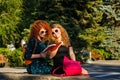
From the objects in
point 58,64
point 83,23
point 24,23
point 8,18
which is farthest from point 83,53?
point 58,64

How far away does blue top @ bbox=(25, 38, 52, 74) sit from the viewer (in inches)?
230

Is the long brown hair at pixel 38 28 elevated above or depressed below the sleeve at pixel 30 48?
above

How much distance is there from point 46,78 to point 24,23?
26.2 metres

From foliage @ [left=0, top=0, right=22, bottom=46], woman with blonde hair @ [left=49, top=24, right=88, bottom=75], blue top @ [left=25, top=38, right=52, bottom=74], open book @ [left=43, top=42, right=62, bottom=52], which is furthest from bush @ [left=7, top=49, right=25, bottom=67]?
open book @ [left=43, top=42, right=62, bottom=52]

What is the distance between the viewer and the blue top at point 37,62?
583cm

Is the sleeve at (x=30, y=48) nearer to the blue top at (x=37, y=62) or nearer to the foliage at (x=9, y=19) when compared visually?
the blue top at (x=37, y=62)

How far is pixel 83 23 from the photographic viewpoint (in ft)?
99.4

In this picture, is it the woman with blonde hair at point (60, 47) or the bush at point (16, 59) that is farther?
the bush at point (16, 59)

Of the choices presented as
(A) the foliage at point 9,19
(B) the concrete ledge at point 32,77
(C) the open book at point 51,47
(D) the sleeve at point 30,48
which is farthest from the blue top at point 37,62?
(A) the foliage at point 9,19

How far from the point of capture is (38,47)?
593 centimetres

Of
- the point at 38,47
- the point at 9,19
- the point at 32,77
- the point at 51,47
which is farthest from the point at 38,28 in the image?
the point at 9,19

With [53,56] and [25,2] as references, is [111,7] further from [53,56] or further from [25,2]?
[53,56]

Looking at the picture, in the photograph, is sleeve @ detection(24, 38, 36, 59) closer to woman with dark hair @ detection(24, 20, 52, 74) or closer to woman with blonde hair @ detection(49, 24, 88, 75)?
woman with dark hair @ detection(24, 20, 52, 74)

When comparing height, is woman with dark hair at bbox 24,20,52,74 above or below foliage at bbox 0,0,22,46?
above
